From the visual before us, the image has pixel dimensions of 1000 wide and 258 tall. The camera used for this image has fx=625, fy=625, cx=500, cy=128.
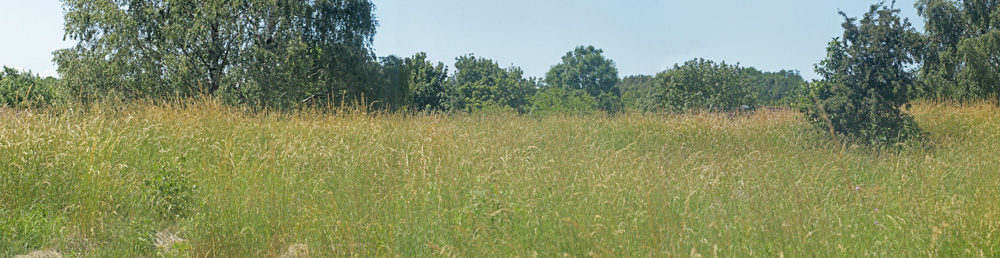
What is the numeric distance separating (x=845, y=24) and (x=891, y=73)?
1034 millimetres

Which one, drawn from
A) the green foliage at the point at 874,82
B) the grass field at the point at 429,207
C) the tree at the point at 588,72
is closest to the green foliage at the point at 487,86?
the tree at the point at 588,72

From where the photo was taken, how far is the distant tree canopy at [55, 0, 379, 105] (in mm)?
A: 18719

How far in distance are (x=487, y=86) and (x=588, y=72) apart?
2813 cm

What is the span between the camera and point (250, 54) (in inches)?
747

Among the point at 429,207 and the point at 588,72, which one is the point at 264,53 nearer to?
the point at 429,207

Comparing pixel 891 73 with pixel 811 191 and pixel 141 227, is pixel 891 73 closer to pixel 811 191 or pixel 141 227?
pixel 811 191

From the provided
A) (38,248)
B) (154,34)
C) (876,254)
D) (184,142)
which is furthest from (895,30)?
(154,34)

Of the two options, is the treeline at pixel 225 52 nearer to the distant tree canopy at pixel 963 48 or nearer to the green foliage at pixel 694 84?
the green foliage at pixel 694 84

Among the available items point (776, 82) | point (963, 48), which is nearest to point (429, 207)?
point (963, 48)

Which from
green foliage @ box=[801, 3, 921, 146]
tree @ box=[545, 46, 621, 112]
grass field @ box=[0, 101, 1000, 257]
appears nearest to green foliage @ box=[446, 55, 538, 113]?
tree @ box=[545, 46, 621, 112]

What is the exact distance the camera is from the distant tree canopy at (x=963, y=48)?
70.0ft

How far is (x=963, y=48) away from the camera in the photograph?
21281 millimetres

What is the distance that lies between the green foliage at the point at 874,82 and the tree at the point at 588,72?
213 ft

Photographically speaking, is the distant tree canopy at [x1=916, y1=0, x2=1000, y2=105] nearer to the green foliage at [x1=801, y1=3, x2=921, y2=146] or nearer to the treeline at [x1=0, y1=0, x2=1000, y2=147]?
the treeline at [x1=0, y1=0, x2=1000, y2=147]
